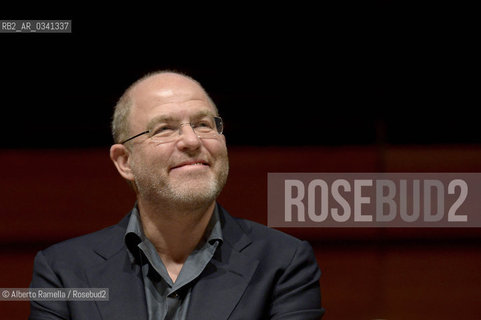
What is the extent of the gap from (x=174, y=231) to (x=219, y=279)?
0.58 ft

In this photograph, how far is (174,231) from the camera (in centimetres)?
137

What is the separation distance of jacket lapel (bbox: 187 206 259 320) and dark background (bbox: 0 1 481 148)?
0.60 m

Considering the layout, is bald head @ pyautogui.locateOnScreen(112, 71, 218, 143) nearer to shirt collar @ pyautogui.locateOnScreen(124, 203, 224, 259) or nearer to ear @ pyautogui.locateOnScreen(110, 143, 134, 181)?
ear @ pyautogui.locateOnScreen(110, 143, 134, 181)

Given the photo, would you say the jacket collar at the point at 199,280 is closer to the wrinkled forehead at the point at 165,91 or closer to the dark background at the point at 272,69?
the wrinkled forehead at the point at 165,91

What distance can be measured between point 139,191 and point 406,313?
1086 mm

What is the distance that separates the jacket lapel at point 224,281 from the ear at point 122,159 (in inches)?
11.9

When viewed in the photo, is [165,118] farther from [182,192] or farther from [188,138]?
[182,192]

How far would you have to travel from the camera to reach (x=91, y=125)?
1854mm

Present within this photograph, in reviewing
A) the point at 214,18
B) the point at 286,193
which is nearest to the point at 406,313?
the point at 286,193

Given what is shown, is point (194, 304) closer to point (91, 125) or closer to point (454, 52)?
point (91, 125)

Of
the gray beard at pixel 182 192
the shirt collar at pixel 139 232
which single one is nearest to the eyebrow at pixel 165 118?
the gray beard at pixel 182 192

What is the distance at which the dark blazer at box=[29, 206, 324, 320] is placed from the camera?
4.12 feet

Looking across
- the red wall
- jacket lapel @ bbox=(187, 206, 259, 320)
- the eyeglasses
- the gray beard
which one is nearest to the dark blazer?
jacket lapel @ bbox=(187, 206, 259, 320)

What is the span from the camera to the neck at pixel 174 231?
1.36 meters
